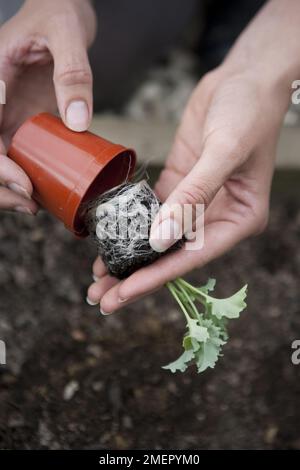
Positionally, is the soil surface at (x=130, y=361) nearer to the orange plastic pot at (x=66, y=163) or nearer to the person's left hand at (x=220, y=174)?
the person's left hand at (x=220, y=174)

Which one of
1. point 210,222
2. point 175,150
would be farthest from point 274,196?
→ point 210,222

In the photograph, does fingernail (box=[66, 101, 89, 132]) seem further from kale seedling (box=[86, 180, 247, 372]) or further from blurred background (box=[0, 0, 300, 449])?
blurred background (box=[0, 0, 300, 449])


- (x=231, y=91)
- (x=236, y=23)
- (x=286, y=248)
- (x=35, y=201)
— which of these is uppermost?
(x=236, y=23)

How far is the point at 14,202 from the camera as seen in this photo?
4.48 feet

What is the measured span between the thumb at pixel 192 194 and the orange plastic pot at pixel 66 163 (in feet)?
0.55

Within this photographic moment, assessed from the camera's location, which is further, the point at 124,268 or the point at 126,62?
the point at 126,62

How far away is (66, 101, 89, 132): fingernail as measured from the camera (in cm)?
129

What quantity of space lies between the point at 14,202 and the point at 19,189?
0.08 m

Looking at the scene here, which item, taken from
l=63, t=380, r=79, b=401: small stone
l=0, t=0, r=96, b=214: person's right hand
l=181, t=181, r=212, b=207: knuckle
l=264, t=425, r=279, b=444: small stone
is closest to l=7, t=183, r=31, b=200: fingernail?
l=0, t=0, r=96, b=214: person's right hand

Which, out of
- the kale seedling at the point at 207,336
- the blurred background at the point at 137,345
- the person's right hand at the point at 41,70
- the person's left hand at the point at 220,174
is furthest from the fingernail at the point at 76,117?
the blurred background at the point at 137,345

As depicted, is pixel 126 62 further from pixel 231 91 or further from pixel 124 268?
pixel 124 268

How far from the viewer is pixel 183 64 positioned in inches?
109

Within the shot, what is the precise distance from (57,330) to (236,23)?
148cm
